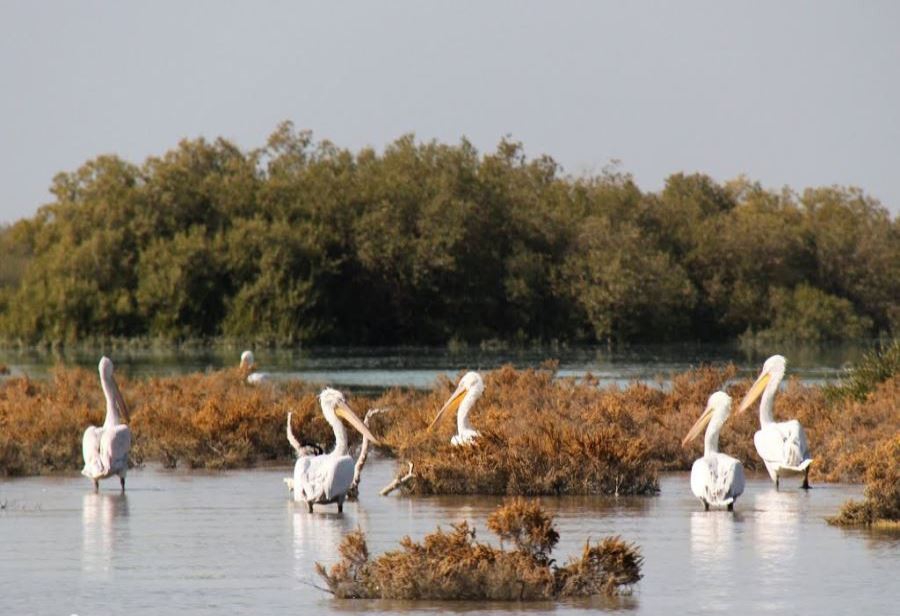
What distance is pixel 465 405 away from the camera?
1789 centimetres

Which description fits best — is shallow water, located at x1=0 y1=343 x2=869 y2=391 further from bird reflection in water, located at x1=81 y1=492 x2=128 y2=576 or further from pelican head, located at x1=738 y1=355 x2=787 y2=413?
bird reflection in water, located at x1=81 y1=492 x2=128 y2=576

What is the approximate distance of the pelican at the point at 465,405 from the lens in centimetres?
1711

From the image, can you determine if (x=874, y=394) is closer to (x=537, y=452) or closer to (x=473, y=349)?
(x=537, y=452)

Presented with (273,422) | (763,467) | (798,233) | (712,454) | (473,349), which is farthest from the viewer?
(798,233)

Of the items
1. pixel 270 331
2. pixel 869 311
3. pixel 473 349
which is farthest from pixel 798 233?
pixel 270 331

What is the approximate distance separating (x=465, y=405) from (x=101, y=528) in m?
4.54

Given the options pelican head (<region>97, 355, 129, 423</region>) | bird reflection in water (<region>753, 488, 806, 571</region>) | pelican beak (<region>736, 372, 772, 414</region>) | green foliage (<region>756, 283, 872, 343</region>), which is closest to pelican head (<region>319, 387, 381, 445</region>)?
pelican head (<region>97, 355, 129, 423</region>)

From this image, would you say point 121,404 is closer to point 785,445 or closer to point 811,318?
point 785,445

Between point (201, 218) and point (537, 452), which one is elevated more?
point (201, 218)

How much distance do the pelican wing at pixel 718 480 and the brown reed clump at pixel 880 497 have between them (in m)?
1.10

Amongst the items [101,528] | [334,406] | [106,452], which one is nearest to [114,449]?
[106,452]

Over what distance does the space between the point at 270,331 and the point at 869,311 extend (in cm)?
2428

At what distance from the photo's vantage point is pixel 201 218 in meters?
67.1

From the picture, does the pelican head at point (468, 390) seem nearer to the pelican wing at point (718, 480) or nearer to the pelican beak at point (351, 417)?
the pelican beak at point (351, 417)
